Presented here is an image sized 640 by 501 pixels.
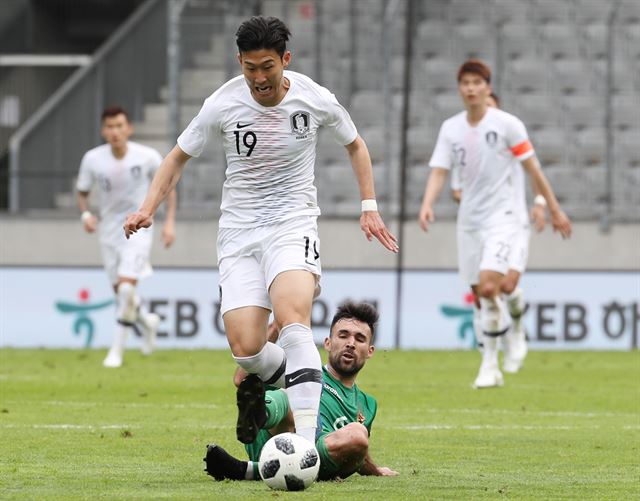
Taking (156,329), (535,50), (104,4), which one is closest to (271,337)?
(156,329)

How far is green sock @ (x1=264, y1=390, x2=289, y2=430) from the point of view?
7199mm

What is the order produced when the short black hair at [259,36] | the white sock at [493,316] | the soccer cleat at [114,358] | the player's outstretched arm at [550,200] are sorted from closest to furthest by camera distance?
the short black hair at [259,36]
the player's outstretched arm at [550,200]
the white sock at [493,316]
the soccer cleat at [114,358]

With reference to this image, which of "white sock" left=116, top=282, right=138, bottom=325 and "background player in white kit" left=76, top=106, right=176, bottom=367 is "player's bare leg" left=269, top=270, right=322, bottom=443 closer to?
"background player in white kit" left=76, top=106, right=176, bottom=367

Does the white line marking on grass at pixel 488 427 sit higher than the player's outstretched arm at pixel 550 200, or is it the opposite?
the player's outstretched arm at pixel 550 200

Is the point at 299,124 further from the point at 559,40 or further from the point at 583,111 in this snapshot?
the point at 559,40

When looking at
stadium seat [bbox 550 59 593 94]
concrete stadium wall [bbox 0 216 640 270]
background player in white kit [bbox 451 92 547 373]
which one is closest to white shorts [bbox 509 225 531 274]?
background player in white kit [bbox 451 92 547 373]

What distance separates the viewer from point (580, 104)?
21.3m

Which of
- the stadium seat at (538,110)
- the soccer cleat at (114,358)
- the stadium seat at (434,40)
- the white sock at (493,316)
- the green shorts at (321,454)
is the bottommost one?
the soccer cleat at (114,358)

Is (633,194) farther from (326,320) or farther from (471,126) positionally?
(471,126)

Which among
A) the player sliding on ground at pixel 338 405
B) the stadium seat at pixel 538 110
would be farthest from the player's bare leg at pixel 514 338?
the player sliding on ground at pixel 338 405

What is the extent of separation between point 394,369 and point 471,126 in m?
2.90

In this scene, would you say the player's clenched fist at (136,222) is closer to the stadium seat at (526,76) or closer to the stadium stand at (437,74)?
the stadium stand at (437,74)

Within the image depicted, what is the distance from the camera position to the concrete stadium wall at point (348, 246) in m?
18.9

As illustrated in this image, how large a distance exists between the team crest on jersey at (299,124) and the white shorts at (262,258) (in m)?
0.40
